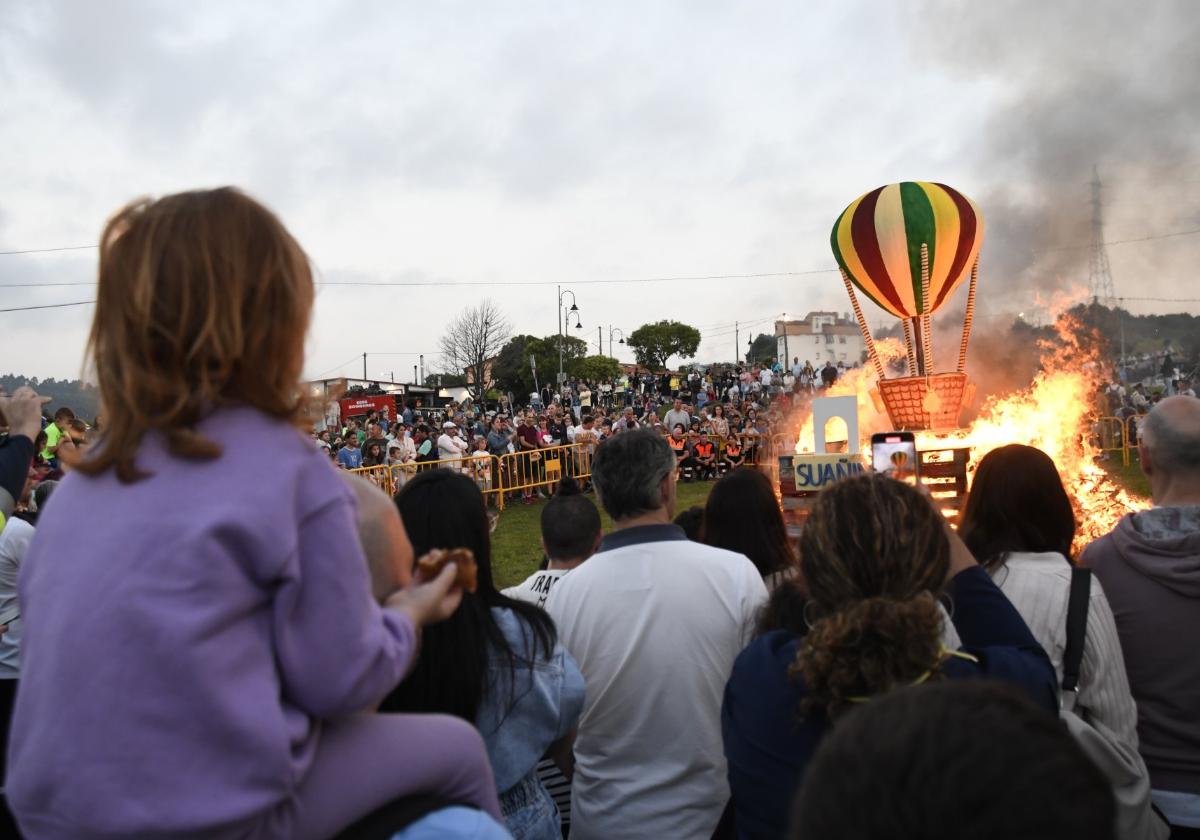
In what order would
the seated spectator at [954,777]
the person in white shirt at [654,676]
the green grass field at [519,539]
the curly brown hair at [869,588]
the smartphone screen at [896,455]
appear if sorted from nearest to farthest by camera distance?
the seated spectator at [954,777], the curly brown hair at [869,588], the person in white shirt at [654,676], the smartphone screen at [896,455], the green grass field at [519,539]

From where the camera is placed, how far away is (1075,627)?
272cm

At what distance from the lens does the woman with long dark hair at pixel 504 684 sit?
89.7 inches

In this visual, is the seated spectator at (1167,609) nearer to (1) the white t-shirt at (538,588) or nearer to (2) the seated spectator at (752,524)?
(2) the seated spectator at (752,524)

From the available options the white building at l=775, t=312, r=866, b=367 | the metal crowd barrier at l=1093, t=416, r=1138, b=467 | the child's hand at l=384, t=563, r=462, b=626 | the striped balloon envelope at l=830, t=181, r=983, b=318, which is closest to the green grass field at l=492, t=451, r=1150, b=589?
the metal crowd barrier at l=1093, t=416, r=1138, b=467

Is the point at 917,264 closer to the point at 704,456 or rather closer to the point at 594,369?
the point at 704,456

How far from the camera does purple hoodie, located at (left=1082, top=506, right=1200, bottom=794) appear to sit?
287cm

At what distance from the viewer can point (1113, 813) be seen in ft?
3.09

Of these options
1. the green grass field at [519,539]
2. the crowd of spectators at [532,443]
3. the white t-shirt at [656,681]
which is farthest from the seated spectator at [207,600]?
the crowd of spectators at [532,443]

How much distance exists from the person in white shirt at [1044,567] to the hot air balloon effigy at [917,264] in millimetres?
9645

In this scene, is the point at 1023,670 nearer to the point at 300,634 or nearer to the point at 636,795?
the point at 636,795

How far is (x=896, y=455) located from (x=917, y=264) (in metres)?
7.73

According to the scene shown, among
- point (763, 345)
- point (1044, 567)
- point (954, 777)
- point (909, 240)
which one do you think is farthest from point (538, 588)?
point (763, 345)

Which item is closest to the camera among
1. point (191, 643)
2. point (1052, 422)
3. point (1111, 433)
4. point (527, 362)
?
point (191, 643)

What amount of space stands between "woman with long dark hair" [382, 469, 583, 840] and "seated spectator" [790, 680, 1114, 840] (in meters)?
1.43
